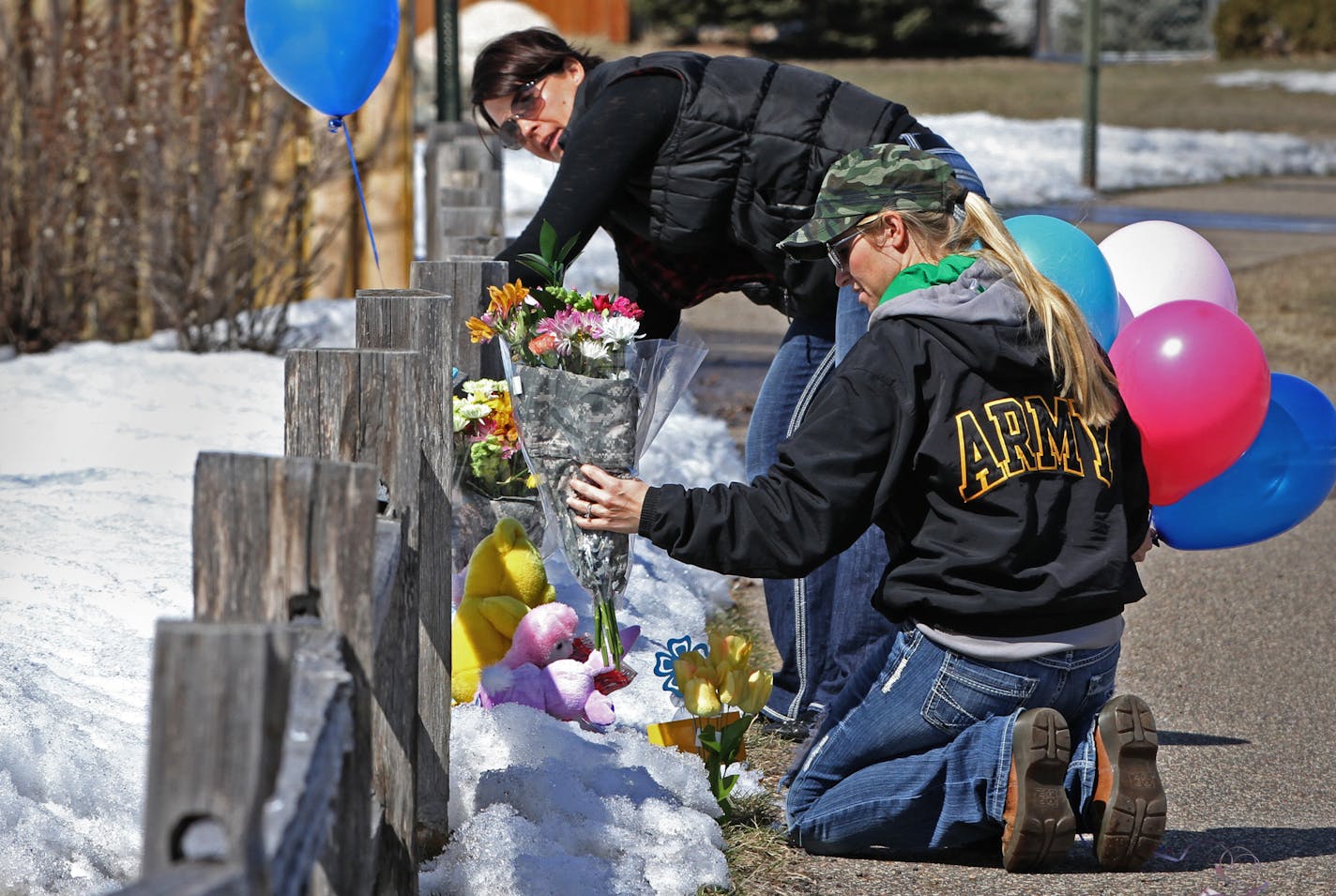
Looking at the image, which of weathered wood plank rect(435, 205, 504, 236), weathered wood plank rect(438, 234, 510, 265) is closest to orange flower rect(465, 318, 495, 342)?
weathered wood plank rect(438, 234, 510, 265)

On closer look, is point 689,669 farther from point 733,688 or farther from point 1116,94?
point 1116,94

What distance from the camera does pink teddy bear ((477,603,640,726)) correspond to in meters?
3.10

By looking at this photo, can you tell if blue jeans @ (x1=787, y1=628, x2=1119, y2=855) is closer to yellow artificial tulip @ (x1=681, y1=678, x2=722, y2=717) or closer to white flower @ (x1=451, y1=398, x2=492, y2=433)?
yellow artificial tulip @ (x1=681, y1=678, x2=722, y2=717)

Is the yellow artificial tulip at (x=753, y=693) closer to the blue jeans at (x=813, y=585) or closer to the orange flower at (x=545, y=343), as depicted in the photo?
the blue jeans at (x=813, y=585)

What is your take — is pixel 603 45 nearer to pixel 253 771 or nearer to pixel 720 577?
→ pixel 720 577

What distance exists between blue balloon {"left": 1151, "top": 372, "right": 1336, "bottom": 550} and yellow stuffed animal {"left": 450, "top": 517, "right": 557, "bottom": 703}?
1418mm

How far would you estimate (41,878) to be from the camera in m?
2.52

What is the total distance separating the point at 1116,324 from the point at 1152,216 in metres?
10.1

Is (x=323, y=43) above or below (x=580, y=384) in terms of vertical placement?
above

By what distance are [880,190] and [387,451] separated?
1130 mm

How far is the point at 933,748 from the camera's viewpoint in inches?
115

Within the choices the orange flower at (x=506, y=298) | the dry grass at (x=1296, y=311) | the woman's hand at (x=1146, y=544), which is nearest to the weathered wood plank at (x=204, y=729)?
the orange flower at (x=506, y=298)

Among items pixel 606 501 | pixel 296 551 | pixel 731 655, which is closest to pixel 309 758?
pixel 296 551

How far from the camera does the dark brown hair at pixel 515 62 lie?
11.8 feet
